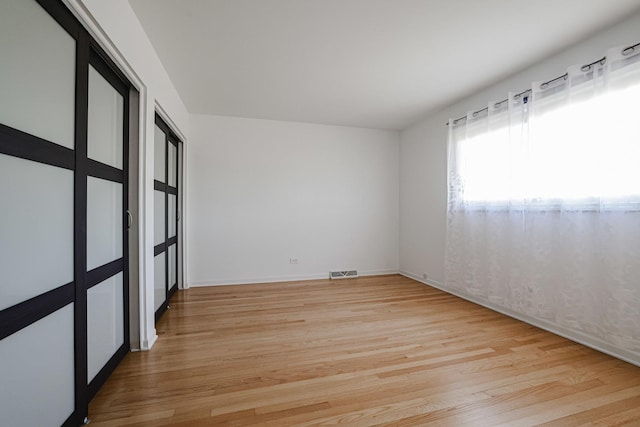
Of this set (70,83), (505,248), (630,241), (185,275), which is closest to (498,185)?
(505,248)

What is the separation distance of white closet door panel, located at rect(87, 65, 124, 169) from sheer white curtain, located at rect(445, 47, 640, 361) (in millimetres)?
3720

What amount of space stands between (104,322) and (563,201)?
3.89 m

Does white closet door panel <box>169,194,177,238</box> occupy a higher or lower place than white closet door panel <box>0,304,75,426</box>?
higher

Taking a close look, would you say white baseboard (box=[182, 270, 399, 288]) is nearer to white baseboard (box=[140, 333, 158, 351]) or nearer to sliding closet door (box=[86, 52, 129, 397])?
white baseboard (box=[140, 333, 158, 351])

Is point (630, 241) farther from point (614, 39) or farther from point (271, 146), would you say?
point (271, 146)

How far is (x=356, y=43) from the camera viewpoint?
228 cm

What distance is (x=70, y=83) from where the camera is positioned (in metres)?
1.31

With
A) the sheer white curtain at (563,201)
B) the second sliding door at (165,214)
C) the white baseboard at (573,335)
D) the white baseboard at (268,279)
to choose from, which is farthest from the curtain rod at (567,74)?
the second sliding door at (165,214)

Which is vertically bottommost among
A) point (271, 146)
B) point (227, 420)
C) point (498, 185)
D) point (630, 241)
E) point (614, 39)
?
point (227, 420)

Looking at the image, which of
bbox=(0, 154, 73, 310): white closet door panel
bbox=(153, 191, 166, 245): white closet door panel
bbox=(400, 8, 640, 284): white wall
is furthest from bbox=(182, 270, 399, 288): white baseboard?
bbox=(0, 154, 73, 310): white closet door panel

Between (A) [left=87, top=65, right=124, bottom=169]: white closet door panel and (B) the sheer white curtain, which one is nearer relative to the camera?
(A) [left=87, top=65, right=124, bottom=169]: white closet door panel

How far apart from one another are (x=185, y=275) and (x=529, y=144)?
15.5 feet

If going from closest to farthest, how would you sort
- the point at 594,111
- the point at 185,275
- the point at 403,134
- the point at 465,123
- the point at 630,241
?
the point at 630,241 < the point at 594,111 < the point at 465,123 < the point at 185,275 < the point at 403,134

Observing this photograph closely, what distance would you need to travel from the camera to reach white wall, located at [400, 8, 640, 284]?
8.92ft
